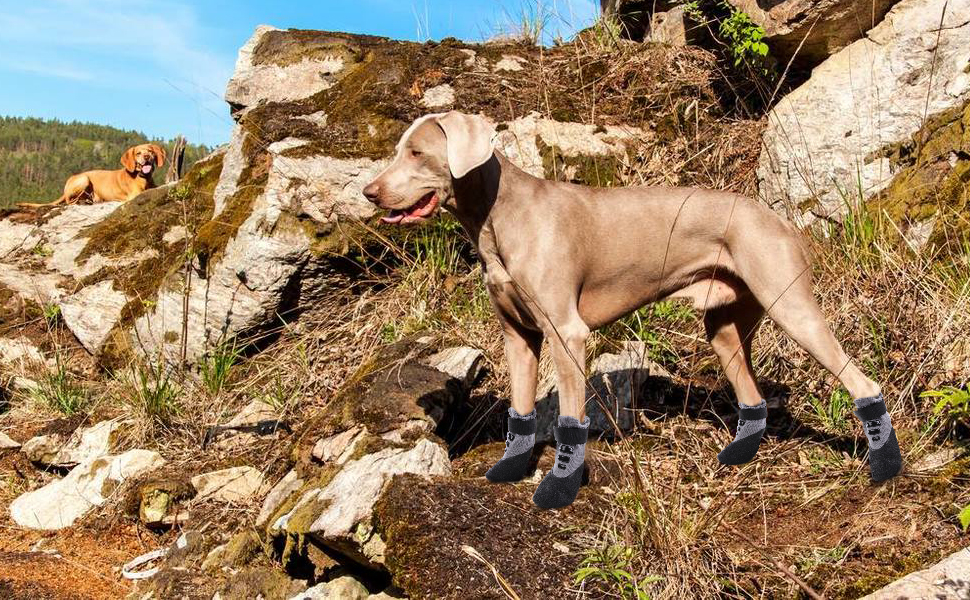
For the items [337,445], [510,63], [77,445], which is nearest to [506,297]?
[337,445]

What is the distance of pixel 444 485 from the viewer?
3465mm

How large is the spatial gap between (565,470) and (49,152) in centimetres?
5888

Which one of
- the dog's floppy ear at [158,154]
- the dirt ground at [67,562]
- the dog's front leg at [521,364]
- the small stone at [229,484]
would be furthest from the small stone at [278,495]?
the dog's floppy ear at [158,154]

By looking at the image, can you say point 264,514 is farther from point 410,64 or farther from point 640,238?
point 410,64

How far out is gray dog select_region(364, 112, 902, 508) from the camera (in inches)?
143

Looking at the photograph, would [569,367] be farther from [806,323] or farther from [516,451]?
[806,323]

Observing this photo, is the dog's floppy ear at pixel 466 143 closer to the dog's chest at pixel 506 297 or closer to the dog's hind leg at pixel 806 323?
the dog's chest at pixel 506 297

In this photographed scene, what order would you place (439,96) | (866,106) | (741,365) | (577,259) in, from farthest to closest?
(439,96)
(866,106)
(741,365)
(577,259)

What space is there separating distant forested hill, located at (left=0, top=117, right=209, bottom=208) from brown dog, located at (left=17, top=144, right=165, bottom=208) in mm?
29668

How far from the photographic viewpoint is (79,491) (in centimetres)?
526

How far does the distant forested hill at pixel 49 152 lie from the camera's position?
4431 cm

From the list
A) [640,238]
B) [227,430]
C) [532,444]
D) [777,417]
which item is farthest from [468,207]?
[227,430]

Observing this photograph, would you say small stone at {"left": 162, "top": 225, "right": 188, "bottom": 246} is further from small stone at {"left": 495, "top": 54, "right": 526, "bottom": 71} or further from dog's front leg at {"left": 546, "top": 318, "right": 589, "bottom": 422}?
dog's front leg at {"left": 546, "top": 318, "right": 589, "bottom": 422}

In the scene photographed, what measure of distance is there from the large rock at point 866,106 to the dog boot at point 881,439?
2.05 meters
